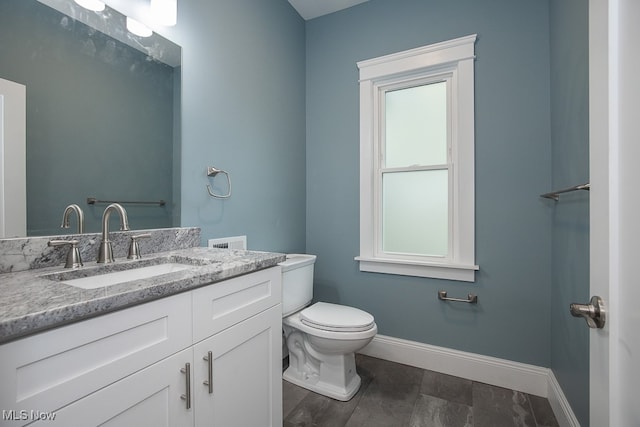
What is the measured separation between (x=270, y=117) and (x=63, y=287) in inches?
65.0

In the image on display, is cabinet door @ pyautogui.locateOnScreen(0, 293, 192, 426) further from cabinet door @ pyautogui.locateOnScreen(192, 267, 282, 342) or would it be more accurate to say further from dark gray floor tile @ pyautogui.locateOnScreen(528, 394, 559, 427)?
dark gray floor tile @ pyautogui.locateOnScreen(528, 394, 559, 427)

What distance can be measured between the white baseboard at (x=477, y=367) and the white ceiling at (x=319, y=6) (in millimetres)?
2567

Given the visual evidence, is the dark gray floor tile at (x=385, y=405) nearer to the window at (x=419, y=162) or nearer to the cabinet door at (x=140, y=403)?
the window at (x=419, y=162)

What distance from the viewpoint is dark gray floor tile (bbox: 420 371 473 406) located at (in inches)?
67.2

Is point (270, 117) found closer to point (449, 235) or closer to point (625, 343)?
point (449, 235)

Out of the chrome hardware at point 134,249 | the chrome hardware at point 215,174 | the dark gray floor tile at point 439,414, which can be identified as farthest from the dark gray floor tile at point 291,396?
the chrome hardware at point 215,174

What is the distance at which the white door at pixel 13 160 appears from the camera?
95cm

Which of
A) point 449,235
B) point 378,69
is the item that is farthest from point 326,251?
point 378,69

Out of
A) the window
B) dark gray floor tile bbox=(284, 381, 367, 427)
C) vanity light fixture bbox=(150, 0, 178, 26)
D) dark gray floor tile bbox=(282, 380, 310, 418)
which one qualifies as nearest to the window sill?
the window

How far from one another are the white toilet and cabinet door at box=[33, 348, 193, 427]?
0.89m

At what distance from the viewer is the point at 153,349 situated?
782 millimetres

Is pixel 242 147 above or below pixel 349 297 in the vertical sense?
above

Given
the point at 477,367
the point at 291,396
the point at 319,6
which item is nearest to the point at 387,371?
the point at 477,367

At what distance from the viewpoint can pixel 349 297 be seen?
2309 mm
